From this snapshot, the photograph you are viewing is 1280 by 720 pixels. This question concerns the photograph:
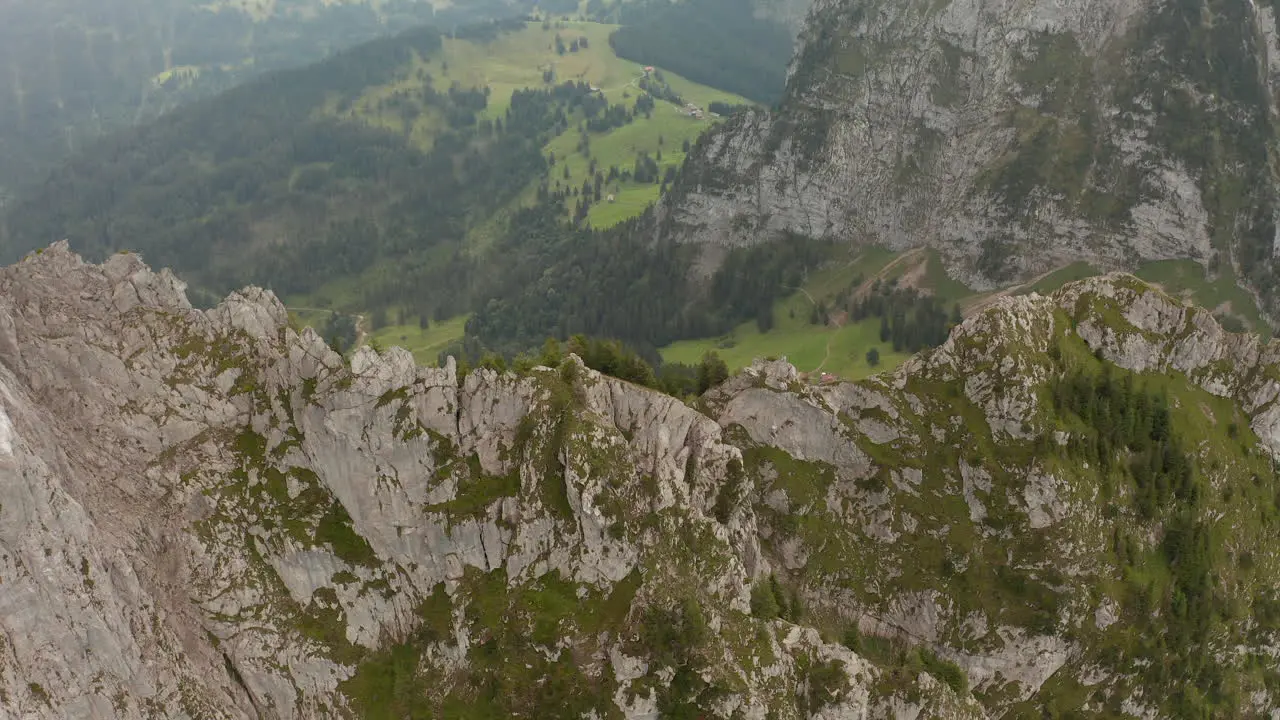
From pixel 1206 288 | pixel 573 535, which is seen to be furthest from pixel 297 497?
pixel 1206 288

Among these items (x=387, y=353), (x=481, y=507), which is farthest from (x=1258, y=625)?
(x=387, y=353)

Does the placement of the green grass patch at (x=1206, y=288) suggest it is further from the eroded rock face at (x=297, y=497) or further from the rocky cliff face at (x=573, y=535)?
the eroded rock face at (x=297, y=497)

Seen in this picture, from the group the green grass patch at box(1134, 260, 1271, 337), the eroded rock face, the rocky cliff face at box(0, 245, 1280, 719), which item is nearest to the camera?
the eroded rock face

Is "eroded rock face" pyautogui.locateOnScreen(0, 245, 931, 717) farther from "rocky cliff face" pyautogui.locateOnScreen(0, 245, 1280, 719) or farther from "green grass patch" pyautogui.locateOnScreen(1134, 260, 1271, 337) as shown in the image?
"green grass patch" pyautogui.locateOnScreen(1134, 260, 1271, 337)

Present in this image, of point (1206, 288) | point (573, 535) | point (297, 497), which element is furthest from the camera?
point (1206, 288)

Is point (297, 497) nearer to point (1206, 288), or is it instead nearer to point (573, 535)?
point (573, 535)

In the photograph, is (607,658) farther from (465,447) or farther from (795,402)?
(795,402)

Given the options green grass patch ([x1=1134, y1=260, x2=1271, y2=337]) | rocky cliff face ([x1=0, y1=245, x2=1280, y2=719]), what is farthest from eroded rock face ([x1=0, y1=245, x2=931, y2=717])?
green grass patch ([x1=1134, y1=260, x2=1271, y2=337])

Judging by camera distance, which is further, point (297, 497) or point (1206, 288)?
point (1206, 288)
